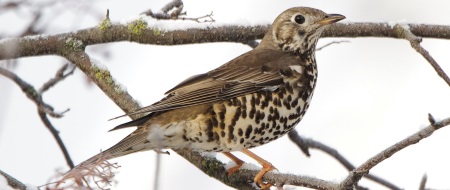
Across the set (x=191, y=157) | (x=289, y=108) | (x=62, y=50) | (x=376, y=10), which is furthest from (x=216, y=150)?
(x=376, y=10)

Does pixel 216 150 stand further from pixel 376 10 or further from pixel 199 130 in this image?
pixel 376 10

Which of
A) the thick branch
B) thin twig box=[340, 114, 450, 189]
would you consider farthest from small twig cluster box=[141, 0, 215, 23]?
thin twig box=[340, 114, 450, 189]

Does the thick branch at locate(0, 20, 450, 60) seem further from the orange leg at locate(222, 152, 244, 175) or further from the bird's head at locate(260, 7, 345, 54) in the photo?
the orange leg at locate(222, 152, 244, 175)

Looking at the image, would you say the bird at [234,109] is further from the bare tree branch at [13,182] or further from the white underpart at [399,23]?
the bare tree branch at [13,182]

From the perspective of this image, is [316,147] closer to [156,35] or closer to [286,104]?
[286,104]

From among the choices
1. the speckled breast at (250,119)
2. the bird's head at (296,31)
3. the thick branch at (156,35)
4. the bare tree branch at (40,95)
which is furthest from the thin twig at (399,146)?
the bare tree branch at (40,95)

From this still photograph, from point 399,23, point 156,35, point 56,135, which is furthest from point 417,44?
point 56,135
